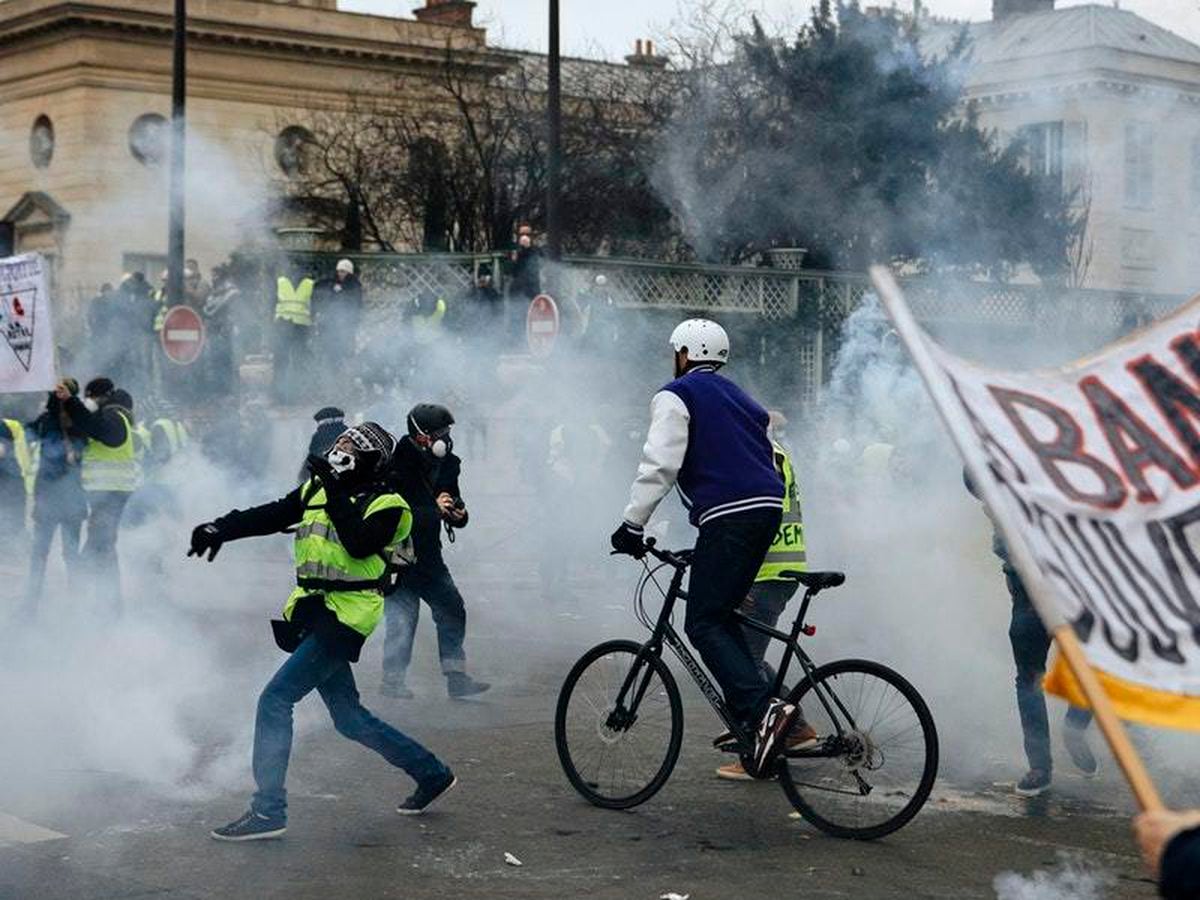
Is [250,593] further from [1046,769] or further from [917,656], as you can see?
[1046,769]

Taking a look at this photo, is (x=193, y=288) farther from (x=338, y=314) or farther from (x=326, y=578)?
(x=326, y=578)

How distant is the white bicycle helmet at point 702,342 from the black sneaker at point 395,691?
3.40 m

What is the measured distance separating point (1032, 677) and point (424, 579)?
11.8ft

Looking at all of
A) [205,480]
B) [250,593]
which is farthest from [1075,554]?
[205,480]

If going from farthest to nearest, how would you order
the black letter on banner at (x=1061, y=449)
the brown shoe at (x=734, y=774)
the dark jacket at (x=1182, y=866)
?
the brown shoe at (x=734, y=774) → the black letter on banner at (x=1061, y=449) → the dark jacket at (x=1182, y=866)

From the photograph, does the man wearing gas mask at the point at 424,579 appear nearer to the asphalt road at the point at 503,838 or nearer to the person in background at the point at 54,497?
the asphalt road at the point at 503,838

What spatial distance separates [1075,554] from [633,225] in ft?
99.9

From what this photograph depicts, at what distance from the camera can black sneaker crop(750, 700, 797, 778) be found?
734cm

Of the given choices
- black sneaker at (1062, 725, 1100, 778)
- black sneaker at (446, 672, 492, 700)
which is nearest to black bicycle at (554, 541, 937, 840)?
black sneaker at (1062, 725, 1100, 778)

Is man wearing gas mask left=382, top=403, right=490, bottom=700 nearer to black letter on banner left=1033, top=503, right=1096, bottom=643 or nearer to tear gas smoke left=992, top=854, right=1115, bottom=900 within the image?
tear gas smoke left=992, top=854, right=1115, bottom=900

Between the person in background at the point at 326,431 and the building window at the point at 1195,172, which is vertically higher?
the building window at the point at 1195,172

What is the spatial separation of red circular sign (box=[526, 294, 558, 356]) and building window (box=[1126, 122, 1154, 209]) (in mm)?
5848

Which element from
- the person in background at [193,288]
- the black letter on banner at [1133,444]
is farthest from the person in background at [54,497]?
the black letter on banner at [1133,444]

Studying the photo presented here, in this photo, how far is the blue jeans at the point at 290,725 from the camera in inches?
287
